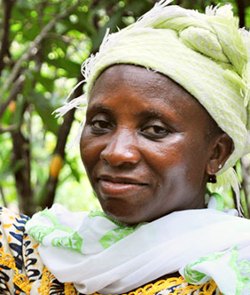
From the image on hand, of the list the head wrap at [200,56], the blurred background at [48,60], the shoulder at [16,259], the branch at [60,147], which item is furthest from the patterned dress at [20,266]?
the branch at [60,147]

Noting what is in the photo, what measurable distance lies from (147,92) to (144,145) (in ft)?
0.30

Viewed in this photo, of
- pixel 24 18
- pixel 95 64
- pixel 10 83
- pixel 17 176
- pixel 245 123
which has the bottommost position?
pixel 17 176

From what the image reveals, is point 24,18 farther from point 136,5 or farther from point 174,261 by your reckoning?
point 174,261

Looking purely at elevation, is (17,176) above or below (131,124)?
below

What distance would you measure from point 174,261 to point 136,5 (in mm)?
1118

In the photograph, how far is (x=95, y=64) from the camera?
1.48 m

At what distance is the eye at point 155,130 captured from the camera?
1.35 metres

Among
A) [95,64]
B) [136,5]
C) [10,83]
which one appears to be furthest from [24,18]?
[95,64]

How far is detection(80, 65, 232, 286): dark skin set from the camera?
1.34m

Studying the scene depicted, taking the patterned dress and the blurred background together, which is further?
the blurred background

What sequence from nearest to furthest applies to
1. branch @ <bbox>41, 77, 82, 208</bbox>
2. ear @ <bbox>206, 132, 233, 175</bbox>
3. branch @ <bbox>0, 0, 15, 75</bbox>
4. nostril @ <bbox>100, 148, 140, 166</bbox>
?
nostril @ <bbox>100, 148, 140, 166</bbox>
ear @ <bbox>206, 132, 233, 175</bbox>
branch @ <bbox>0, 0, 15, 75</bbox>
branch @ <bbox>41, 77, 82, 208</bbox>

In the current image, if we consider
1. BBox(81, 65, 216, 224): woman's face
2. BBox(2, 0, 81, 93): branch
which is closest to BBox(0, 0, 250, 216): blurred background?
BBox(2, 0, 81, 93): branch

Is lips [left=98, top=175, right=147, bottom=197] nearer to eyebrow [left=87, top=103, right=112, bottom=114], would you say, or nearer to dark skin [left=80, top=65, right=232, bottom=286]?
dark skin [left=80, top=65, right=232, bottom=286]

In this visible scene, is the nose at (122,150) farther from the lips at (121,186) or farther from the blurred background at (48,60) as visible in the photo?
the blurred background at (48,60)
